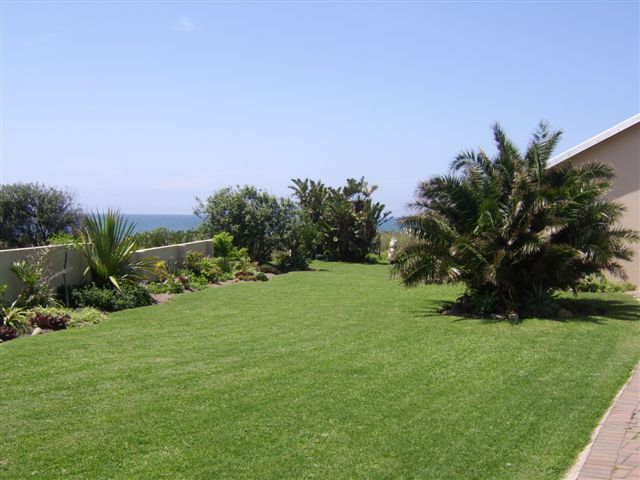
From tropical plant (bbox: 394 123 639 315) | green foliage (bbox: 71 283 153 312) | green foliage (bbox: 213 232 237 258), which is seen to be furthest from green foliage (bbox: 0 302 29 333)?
green foliage (bbox: 213 232 237 258)

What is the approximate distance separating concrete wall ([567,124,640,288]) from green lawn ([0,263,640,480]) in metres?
6.39

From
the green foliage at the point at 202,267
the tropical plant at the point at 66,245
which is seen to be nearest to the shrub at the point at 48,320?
the tropical plant at the point at 66,245

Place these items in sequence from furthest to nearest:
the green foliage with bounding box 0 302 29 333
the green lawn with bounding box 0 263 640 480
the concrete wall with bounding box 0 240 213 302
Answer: the concrete wall with bounding box 0 240 213 302 < the green foliage with bounding box 0 302 29 333 < the green lawn with bounding box 0 263 640 480

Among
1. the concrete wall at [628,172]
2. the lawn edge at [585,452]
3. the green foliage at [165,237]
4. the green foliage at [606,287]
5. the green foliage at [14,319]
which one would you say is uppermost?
the concrete wall at [628,172]

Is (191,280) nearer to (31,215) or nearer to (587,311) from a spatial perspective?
(31,215)

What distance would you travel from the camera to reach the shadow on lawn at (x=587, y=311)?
40.4 ft

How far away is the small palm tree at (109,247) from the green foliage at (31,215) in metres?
7.56

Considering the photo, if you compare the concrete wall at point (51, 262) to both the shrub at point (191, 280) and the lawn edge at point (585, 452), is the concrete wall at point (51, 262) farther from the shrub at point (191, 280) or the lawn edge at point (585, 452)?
the lawn edge at point (585, 452)

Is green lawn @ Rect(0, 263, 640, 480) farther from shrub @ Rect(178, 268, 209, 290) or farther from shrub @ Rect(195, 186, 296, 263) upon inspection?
shrub @ Rect(195, 186, 296, 263)

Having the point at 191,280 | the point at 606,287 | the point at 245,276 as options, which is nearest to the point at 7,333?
the point at 191,280

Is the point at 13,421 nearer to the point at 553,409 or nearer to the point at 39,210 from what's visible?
the point at 553,409

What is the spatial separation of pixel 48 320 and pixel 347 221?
21807mm

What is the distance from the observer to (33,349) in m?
9.12

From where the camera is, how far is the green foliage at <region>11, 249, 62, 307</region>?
1202 centimetres
